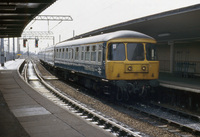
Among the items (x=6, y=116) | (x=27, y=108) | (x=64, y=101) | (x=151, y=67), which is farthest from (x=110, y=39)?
(x=6, y=116)

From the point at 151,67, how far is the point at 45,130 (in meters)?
6.91

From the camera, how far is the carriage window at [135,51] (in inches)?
472

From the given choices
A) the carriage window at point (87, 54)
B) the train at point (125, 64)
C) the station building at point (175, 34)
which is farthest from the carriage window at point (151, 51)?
the carriage window at point (87, 54)

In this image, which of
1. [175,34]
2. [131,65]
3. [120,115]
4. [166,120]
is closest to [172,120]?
[166,120]

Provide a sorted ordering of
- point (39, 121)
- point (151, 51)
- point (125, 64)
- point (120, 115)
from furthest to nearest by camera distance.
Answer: point (151, 51), point (125, 64), point (120, 115), point (39, 121)

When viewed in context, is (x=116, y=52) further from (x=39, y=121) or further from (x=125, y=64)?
(x=39, y=121)

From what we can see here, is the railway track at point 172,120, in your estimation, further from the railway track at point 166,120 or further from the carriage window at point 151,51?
the carriage window at point 151,51

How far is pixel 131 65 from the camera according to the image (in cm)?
1184

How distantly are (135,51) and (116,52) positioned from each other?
2.98 feet

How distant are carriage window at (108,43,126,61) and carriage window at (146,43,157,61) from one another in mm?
1206

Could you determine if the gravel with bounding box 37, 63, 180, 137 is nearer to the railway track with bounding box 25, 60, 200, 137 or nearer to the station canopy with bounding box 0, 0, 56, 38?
the railway track with bounding box 25, 60, 200, 137

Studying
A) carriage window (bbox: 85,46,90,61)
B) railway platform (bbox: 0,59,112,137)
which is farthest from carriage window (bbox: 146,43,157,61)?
railway platform (bbox: 0,59,112,137)

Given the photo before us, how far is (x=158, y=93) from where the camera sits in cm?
1437

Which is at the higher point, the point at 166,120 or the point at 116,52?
the point at 116,52
